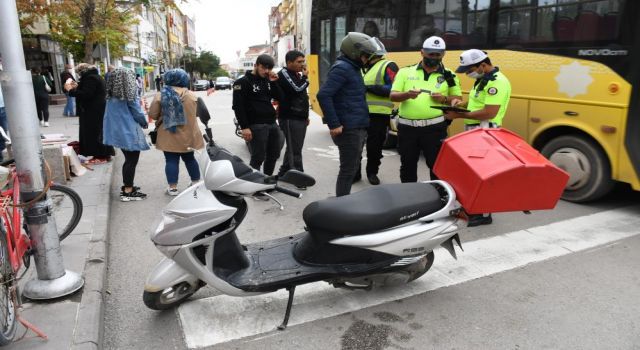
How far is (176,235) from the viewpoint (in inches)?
113

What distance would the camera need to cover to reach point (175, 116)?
18.2 ft

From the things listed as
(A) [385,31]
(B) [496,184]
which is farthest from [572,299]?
(A) [385,31]

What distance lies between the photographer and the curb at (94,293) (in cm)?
284

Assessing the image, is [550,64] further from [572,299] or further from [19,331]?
[19,331]

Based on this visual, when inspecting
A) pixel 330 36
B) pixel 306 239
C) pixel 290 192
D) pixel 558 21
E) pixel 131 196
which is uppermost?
pixel 330 36

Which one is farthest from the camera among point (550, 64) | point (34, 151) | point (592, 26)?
point (550, 64)

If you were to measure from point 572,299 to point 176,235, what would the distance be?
9.08 ft

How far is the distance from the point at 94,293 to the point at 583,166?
5.22 m

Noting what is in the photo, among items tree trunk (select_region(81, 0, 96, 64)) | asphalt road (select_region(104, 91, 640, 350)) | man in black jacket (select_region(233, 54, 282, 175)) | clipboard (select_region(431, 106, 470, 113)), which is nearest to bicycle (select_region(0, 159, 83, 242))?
asphalt road (select_region(104, 91, 640, 350))

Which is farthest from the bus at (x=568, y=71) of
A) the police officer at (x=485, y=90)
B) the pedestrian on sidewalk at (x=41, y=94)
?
the pedestrian on sidewalk at (x=41, y=94)

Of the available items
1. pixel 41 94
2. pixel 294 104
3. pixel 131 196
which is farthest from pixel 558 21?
pixel 41 94

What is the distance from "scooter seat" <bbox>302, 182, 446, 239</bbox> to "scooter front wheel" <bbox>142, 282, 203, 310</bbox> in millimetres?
948

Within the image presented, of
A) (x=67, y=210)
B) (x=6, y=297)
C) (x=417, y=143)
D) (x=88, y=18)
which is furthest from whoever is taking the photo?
(x=88, y=18)

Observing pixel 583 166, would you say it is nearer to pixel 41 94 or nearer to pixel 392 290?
pixel 392 290
